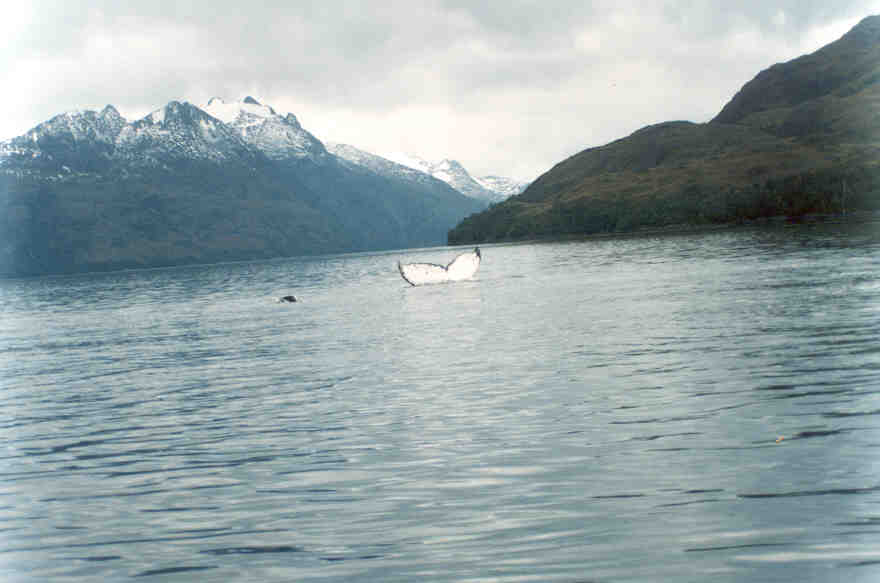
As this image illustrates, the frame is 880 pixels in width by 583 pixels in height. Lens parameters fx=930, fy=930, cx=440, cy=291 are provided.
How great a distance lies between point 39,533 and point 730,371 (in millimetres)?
19027

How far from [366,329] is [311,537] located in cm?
3774

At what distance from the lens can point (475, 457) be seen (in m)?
18.8

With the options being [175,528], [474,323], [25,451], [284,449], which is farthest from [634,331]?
[175,528]

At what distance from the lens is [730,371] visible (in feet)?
88.8

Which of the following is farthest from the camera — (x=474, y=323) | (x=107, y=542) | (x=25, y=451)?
(x=474, y=323)

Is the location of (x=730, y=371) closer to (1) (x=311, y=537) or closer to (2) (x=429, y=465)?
(2) (x=429, y=465)

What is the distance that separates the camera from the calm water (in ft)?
42.0

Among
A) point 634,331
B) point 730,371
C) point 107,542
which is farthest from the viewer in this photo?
point 634,331

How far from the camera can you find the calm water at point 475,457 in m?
12.8

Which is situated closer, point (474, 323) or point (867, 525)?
point (867, 525)

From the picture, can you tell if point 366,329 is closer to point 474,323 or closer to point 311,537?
point 474,323

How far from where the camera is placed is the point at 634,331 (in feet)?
129

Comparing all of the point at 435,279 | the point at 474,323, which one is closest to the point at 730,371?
the point at 474,323

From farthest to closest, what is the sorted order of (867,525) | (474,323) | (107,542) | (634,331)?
(474,323), (634,331), (107,542), (867,525)
